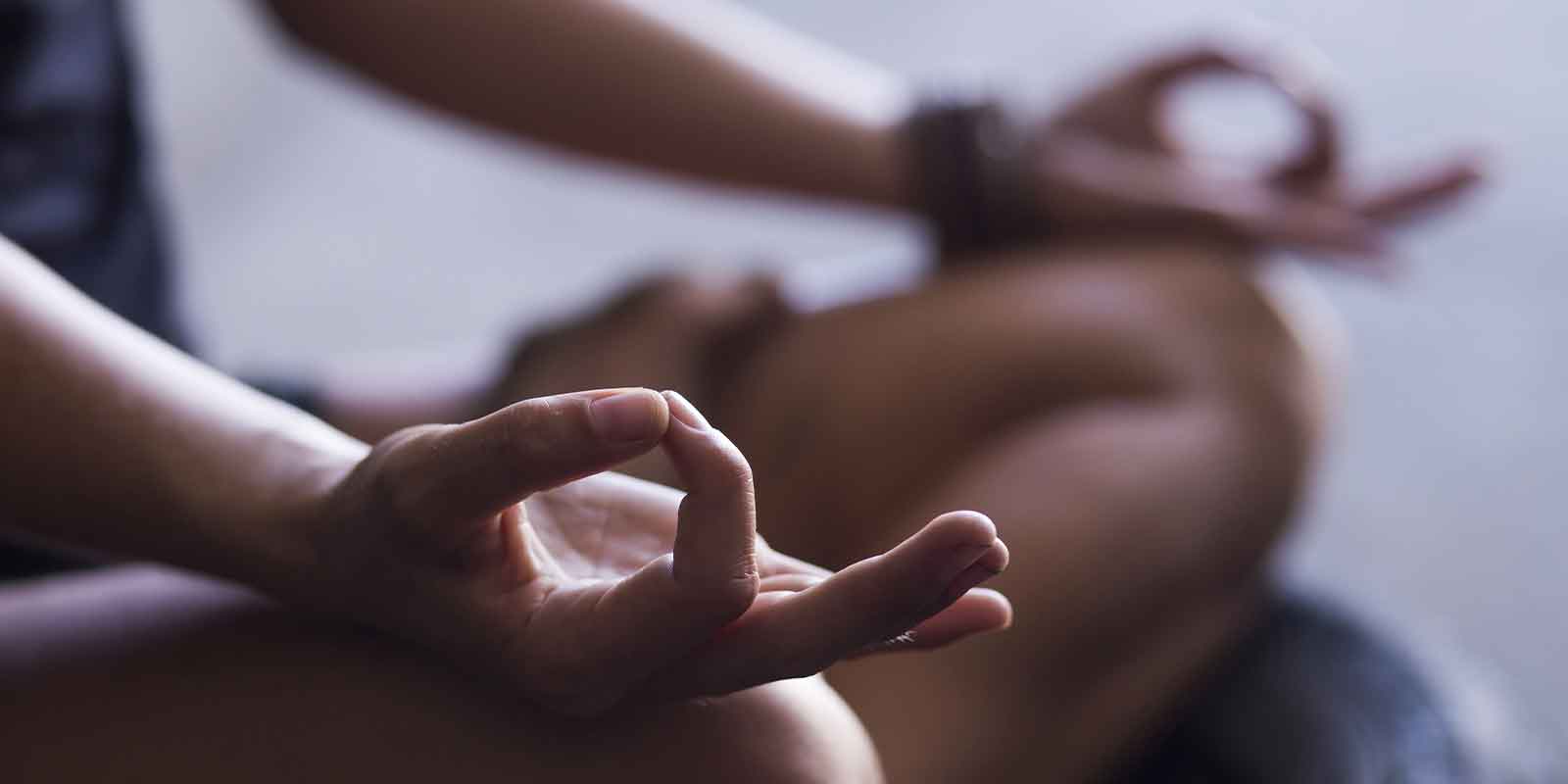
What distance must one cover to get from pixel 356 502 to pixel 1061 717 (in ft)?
0.73

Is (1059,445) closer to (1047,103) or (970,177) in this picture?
(970,177)

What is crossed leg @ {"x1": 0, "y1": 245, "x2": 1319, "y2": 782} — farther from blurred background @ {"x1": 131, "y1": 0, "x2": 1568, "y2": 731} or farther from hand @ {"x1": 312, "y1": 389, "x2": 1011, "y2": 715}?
blurred background @ {"x1": 131, "y1": 0, "x2": 1568, "y2": 731}

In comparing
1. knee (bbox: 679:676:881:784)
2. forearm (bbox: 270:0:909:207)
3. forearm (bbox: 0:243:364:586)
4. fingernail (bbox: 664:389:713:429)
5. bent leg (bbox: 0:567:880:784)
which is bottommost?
knee (bbox: 679:676:881:784)

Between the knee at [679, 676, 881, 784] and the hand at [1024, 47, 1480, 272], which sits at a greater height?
the hand at [1024, 47, 1480, 272]

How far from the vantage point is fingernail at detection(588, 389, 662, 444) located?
6.9 inches

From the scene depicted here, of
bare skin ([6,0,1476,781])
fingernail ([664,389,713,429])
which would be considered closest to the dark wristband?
bare skin ([6,0,1476,781])

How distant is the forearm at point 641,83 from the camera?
521mm

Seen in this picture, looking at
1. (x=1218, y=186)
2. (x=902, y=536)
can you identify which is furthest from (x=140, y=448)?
(x=1218, y=186)

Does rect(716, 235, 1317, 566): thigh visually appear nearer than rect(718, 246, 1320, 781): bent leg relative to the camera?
No

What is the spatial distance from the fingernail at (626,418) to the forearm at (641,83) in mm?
375

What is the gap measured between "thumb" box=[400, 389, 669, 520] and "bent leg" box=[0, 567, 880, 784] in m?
0.05

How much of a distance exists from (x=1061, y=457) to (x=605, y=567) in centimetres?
21

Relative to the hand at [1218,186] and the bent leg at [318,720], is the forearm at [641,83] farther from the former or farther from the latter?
the bent leg at [318,720]

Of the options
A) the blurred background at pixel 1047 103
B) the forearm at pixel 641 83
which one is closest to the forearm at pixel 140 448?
the forearm at pixel 641 83
